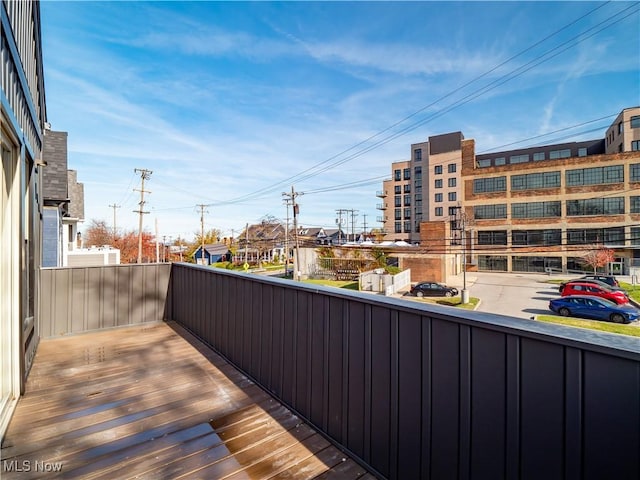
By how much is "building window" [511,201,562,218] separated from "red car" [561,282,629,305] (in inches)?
582

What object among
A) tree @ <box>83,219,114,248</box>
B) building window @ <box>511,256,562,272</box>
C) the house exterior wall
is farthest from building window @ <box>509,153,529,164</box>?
tree @ <box>83,219,114,248</box>

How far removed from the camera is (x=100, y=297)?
4.27 m

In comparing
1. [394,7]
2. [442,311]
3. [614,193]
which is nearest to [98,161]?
[394,7]

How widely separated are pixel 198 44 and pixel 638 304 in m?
20.0

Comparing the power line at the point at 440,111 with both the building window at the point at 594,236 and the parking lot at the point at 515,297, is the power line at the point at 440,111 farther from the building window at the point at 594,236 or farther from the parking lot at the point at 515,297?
the building window at the point at 594,236

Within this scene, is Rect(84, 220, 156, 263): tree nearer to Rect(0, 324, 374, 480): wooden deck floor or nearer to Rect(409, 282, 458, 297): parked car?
Rect(409, 282, 458, 297): parked car

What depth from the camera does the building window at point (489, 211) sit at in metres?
28.5

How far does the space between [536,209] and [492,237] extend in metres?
4.31

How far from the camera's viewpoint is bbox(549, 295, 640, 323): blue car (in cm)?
1092

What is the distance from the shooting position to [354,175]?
1460 inches

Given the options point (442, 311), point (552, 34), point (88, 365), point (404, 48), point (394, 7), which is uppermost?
point (552, 34)

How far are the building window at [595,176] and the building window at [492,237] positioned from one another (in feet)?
21.8

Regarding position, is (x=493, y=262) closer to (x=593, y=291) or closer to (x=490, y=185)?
(x=490, y=185)

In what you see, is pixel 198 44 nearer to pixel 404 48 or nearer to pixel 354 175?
pixel 404 48
